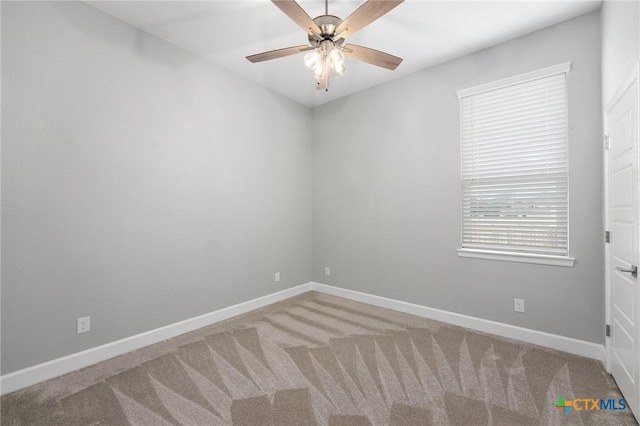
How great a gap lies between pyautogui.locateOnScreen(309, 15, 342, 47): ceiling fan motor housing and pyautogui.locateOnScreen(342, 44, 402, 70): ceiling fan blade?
197 mm

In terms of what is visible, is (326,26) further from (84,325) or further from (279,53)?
(84,325)

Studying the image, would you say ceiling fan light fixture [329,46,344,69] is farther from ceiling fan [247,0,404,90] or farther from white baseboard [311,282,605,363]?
white baseboard [311,282,605,363]

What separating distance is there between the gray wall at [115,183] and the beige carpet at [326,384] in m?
0.45

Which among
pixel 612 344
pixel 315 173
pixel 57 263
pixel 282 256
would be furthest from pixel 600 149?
pixel 57 263

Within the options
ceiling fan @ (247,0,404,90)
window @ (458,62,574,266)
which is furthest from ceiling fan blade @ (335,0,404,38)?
window @ (458,62,574,266)

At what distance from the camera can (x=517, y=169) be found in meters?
2.92

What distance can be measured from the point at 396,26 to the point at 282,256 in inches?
123

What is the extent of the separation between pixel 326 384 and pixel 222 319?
5.75 ft

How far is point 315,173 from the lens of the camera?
4.72 m

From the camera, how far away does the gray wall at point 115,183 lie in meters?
2.15

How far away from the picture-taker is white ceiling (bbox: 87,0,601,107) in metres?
2.45

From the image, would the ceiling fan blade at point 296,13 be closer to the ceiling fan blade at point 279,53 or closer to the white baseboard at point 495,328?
the ceiling fan blade at point 279,53

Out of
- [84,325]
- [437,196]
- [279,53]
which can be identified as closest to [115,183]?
[84,325]

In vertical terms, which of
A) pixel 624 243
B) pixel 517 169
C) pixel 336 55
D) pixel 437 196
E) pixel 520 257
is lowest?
pixel 520 257
